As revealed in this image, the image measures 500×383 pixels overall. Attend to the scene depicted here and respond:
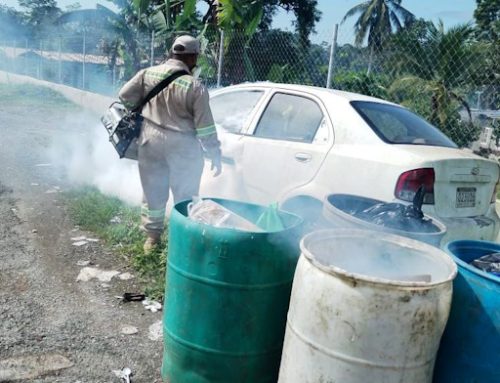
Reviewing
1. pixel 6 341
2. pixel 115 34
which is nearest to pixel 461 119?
pixel 6 341

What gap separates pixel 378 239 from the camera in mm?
2336

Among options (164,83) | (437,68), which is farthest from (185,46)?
(437,68)

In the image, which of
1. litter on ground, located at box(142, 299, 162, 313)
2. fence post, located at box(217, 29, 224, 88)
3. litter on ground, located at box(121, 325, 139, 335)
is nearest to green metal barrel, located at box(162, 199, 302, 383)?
litter on ground, located at box(121, 325, 139, 335)

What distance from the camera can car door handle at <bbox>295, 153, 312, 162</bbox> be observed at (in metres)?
4.07

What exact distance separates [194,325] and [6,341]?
1.38 metres

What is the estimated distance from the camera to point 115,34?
2411 centimetres

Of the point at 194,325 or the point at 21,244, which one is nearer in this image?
the point at 194,325

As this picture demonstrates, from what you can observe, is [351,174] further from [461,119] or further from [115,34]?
[115,34]

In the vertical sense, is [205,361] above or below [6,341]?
above

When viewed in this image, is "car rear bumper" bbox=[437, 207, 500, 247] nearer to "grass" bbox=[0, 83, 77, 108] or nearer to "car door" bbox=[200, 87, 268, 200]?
"car door" bbox=[200, 87, 268, 200]

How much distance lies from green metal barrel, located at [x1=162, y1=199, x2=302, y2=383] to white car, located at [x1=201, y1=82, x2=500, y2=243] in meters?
1.46

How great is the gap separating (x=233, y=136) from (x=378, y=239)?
8.21 feet

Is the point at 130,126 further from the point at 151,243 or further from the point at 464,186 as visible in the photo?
the point at 464,186

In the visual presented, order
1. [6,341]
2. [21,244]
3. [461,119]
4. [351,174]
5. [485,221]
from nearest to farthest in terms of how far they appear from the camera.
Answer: [6,341], [351,174], [485,221], [21,244], [461,119]
